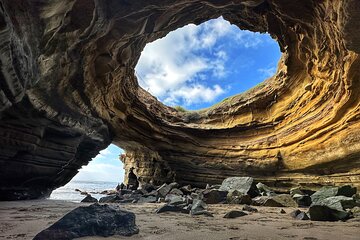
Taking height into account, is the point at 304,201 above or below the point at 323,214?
above

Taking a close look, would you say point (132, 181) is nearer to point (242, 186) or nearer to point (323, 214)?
point (242, 186)

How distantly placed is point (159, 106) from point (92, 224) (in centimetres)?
1443

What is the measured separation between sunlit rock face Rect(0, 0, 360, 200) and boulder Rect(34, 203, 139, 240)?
9.78ft

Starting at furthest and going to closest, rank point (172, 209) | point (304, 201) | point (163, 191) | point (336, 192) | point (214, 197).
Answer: point (163, 191)
point (214, 197)
point (304, 201)
point (336, 192)
point (172, 209)

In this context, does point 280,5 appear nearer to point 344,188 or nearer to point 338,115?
point 338,115

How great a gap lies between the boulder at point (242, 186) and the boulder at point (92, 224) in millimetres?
7440

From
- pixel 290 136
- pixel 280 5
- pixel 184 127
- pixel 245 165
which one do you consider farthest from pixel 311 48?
pixel 184 127

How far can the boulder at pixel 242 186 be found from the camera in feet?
35.8

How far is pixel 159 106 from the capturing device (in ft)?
58.6

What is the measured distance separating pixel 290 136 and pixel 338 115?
2.91m

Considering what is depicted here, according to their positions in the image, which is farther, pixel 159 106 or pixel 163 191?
pixel 159 106

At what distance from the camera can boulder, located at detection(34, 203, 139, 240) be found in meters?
3.33

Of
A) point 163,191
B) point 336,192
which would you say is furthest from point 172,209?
point 163,191

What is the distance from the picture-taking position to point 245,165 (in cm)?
1488
